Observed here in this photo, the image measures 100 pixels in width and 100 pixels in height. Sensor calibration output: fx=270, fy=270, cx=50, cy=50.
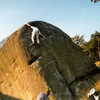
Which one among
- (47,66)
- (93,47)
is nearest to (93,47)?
(93,47)

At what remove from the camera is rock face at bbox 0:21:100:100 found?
1595cm

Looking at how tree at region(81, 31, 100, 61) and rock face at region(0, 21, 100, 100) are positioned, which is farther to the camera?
tree at region(81, 31, 100, 61)

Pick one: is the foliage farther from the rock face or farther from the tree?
the rock face

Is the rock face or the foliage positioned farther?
the foliage

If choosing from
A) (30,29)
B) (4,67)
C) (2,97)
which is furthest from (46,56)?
(2,97)

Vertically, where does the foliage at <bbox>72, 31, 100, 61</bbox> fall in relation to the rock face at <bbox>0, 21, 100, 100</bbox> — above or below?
below

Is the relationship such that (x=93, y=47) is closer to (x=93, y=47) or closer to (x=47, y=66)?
(x=93, y=47)

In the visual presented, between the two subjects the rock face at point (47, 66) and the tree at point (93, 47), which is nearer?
the rock face at point (47, 66)

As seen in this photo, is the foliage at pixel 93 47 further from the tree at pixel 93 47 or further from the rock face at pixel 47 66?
the rock face at pixel 47 66

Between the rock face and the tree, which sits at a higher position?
the rock face

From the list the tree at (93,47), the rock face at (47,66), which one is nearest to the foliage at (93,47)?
the tree at (93,47)

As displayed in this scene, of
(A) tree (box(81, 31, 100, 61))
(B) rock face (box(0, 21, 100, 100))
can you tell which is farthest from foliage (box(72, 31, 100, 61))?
(B) rock face (box(0, 21, 100, 100))

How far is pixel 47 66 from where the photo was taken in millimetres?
16344

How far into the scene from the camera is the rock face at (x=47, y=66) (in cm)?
1595
